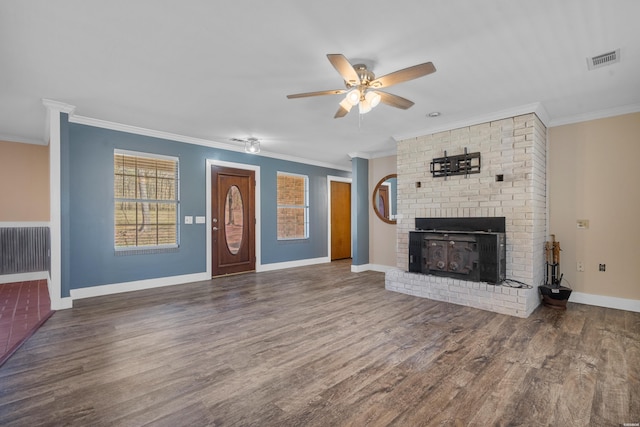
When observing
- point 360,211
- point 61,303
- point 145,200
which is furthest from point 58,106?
point 360,211

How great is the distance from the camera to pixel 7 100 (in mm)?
3553

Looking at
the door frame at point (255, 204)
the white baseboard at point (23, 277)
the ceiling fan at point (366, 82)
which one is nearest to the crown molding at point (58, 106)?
the door frame at point (255, 204)

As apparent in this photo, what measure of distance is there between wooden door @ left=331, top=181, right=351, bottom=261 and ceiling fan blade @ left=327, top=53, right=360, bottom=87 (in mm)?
5325

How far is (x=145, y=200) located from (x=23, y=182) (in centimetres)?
259

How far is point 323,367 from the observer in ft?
7.60

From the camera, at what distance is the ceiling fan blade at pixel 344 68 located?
2.11 meters

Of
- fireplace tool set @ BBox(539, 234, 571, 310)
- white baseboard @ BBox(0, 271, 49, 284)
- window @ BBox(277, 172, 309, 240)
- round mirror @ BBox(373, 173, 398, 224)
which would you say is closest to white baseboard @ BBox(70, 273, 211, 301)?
white baseboard @ BBox(0, 271, 49, 284)

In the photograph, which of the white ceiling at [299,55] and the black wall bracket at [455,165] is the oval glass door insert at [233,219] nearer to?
the white ceiling at [299,55]

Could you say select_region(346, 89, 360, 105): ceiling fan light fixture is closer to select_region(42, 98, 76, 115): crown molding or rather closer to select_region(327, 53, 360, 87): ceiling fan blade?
select_region(327, 53, 360, 87): ceiling fan blade

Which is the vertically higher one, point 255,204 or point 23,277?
point 255,204

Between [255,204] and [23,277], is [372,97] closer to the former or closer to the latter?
[255,204]

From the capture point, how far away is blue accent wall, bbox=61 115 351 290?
13.6 feet

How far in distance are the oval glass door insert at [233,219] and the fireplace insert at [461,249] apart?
3.32 m

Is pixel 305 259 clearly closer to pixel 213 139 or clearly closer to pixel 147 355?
pixel 213 139
